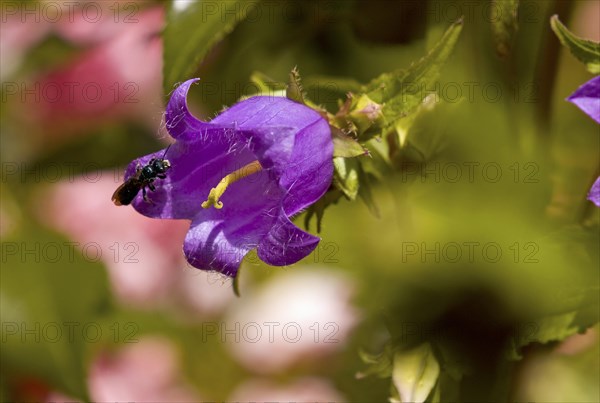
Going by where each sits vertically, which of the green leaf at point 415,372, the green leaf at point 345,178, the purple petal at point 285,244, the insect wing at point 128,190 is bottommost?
the green leaf at point 415,372

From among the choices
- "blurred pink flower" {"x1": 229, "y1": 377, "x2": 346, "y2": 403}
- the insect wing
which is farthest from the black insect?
"blurred pink flower" {"x1": 229, "y1": 377, "x2": 346, "y2": 403}

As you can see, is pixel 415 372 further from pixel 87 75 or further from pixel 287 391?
pixel 87 75

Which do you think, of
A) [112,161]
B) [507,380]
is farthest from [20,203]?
[507,380]

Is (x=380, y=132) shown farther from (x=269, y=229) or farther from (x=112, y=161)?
(x=112, y=161)

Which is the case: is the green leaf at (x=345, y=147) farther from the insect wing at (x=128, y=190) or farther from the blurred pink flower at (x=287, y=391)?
the blurred pink flower at (x=287, y=391)

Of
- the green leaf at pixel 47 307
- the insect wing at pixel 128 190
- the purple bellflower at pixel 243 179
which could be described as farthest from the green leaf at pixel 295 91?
the green leaf at pixel 47 307

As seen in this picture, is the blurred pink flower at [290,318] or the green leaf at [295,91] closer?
the green leaf at [295,91]
